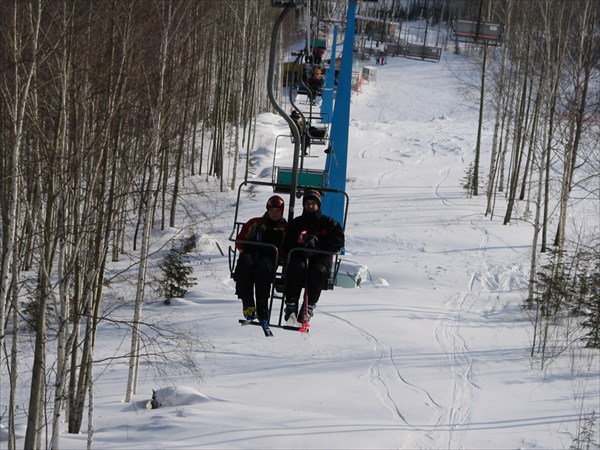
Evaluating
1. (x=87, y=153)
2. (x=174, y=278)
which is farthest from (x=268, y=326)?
(x=174, y=278)

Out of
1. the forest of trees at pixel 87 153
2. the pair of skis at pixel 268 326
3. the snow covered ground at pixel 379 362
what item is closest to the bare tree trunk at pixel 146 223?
the forest of trees at pixel 87 153

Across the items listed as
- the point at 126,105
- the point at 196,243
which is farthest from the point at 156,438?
the point at 196,243

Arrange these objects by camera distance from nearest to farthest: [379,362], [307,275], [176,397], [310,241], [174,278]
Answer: [310,241] → [307,275] → [176,397] → [379,362] → [174,278]

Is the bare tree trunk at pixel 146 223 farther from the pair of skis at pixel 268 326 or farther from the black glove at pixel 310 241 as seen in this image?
the black glove at pixel 310 241

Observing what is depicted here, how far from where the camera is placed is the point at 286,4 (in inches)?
310

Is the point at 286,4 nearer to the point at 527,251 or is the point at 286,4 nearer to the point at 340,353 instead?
the point at 340,353

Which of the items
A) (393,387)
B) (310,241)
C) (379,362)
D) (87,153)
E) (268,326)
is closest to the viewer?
(310,241)

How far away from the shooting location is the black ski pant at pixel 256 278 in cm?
916

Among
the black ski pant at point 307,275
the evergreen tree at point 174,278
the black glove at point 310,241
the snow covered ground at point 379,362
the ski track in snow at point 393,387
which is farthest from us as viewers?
the evergreen tree at point 174,278

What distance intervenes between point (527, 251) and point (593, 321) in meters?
8.38

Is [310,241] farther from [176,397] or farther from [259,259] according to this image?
[176,397]

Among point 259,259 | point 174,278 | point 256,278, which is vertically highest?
point 259,259

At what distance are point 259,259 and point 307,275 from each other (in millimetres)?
614

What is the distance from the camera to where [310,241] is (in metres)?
8.87
